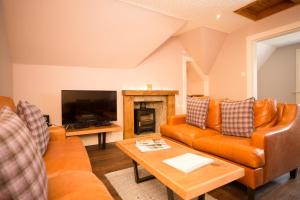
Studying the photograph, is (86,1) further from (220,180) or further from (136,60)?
(220,180)

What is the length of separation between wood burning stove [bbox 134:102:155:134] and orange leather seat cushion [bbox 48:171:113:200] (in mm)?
2835

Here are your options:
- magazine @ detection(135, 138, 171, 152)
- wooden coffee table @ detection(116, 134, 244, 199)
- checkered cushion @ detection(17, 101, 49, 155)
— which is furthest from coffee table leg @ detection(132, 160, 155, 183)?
checkered cushion @ detection(17, 101, 49, 155)

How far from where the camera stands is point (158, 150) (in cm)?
173

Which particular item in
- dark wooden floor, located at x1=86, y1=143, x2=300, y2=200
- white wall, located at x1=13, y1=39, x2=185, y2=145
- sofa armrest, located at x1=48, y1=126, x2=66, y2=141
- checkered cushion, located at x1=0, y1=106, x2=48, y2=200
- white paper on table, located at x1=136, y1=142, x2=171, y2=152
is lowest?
dark wooden floor, located at x1=86, y1=143, x2=300, y2=200

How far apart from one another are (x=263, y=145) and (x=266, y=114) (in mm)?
695

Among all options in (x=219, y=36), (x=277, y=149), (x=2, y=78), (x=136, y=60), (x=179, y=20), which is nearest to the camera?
(x=277, y=149)

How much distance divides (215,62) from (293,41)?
216cm

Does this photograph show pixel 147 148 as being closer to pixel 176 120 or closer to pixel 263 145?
pixel 263 145

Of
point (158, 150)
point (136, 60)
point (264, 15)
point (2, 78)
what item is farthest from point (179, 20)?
point (2, 78)

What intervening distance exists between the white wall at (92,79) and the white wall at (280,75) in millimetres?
2961

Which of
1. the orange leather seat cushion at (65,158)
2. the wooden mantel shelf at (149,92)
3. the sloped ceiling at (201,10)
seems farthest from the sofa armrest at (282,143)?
the wooden mantel shelf at (149,92)

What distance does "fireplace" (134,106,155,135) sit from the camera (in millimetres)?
4050

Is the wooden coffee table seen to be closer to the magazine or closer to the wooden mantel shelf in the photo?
the magazine

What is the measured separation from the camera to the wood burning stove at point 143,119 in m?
4.05
